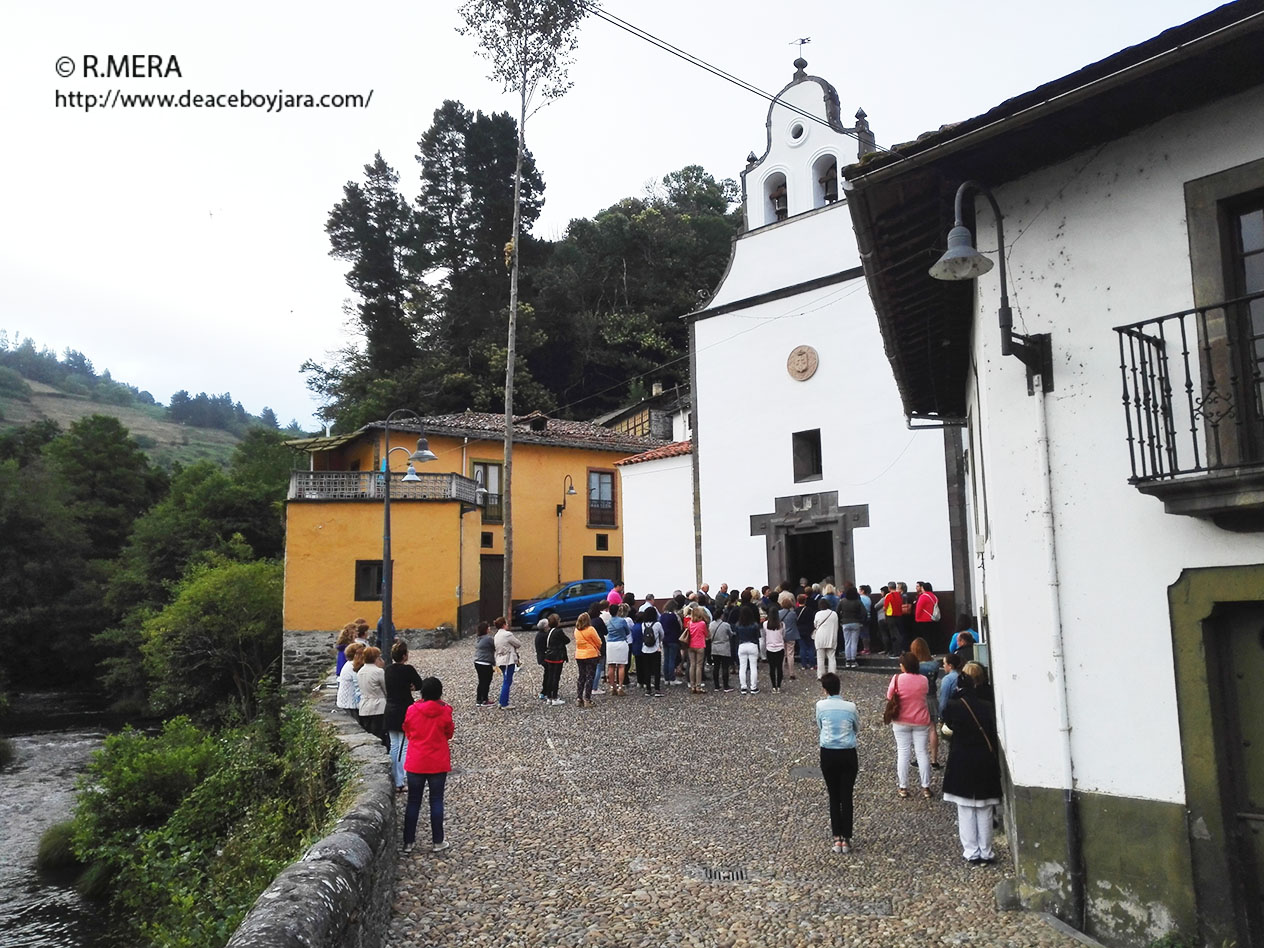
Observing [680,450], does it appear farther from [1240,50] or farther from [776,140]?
[1240,50]

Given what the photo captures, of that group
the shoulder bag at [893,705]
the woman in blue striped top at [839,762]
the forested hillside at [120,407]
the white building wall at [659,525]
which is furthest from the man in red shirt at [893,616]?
the forested hillside at [120,407]

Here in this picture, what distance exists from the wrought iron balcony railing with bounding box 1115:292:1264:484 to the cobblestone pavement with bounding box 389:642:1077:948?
2.91 metres

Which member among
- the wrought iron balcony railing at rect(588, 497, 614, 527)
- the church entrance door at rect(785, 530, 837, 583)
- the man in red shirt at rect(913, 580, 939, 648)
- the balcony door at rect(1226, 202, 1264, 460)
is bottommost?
the man in red shirt at rect(913, 580, 939, 648)

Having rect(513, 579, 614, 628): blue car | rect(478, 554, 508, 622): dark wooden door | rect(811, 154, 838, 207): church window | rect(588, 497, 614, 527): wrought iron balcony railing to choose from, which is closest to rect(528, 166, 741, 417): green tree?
rect(588, 497, 614, 527): wrought iron balcony railing

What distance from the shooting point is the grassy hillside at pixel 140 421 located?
11606cm

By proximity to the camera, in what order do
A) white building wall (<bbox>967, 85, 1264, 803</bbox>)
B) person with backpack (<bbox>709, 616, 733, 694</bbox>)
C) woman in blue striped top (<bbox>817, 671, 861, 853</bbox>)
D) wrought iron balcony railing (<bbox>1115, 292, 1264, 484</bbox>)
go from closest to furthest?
wrought iron balcony railing (<bbox>1115, 292, 1264, 484</bbox>) → white building wall (<bbox>967, 85, 1264, 803</bbox>) → woman in blue striped top (<bbox>817, 671, 861, 853</bbox>) → person with backpack (<bbox>709, 616, 733, 694</bbox>)

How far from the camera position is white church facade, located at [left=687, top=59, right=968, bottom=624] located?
20.7 meters

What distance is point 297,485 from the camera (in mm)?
28781

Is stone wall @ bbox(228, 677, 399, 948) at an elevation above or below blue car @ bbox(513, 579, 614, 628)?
below

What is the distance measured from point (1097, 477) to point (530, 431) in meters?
30.7

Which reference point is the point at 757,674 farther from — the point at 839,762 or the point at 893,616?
the point at 839,762

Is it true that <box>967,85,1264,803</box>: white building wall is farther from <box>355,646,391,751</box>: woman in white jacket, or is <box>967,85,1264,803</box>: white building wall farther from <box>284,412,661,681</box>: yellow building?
<box>284,412,661,681</box>: yellow building

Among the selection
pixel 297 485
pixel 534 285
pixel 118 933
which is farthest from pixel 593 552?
pixel 118 933

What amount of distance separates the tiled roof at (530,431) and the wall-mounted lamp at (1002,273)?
26.8m
